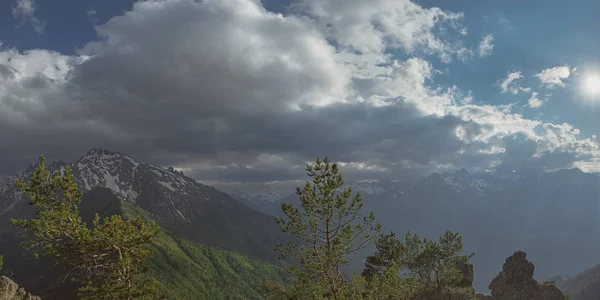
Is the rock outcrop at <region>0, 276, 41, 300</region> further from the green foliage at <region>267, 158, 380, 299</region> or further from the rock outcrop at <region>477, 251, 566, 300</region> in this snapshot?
the rock outcrop at <region>477, 251, 566, 300</region>

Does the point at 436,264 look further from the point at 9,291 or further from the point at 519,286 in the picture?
the point at 9,291

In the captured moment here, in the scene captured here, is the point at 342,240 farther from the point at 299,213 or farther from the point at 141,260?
the point at 141,260

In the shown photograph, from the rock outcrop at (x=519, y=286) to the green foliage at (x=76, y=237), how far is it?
89.7 m

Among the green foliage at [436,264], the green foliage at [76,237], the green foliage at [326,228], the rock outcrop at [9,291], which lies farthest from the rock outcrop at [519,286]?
the rock outcrop at [9,291]

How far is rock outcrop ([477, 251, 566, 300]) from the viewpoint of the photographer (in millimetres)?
89875

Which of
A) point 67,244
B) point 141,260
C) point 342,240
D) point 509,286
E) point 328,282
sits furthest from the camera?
point 509,286

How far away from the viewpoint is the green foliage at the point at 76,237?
28.5 meters

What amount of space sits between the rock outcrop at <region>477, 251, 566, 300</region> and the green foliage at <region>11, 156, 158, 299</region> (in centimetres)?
8975

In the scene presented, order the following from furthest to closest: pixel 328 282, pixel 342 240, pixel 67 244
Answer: pixel 67 244, pixel 328 282, pixel 342 240

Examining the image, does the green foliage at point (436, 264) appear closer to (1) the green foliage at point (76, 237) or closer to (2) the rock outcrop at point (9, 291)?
(1) the green foliage at point (76, 237)

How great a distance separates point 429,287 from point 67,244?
6456 cm

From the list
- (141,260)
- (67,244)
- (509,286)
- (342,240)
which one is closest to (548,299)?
(509,286)

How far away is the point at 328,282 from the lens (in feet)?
90.8

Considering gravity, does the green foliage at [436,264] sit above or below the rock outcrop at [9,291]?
above
